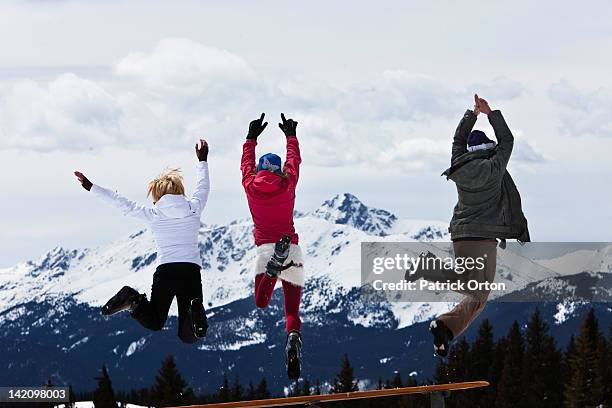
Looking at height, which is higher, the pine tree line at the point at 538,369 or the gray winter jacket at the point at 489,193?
the pine tree line at the point at 538,369

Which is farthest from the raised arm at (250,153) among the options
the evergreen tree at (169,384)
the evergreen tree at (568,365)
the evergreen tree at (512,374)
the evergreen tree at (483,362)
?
the evergreen tree at (512,374)

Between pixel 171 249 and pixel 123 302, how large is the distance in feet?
2.71

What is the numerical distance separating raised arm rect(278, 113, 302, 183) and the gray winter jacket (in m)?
1.72

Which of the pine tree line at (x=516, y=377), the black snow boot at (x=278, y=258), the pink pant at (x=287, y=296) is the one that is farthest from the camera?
the pine tree line at (x=516, y=377)

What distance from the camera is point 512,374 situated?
4688 inches

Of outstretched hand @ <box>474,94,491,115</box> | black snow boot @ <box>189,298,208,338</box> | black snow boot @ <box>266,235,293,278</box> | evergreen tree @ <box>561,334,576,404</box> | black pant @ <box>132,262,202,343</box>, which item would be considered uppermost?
evergreen tree @ <box>561,334,576,404</box>

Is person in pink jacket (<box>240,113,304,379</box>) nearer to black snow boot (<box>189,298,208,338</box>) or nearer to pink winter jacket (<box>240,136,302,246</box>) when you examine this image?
pink winter jacket (<box>240,136,302,246</box>)

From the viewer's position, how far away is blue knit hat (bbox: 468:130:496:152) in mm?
12992

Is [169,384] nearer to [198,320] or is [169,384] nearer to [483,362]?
[483,362]

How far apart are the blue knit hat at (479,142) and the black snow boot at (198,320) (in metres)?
3.30

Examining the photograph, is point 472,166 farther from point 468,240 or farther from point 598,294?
point 598,294

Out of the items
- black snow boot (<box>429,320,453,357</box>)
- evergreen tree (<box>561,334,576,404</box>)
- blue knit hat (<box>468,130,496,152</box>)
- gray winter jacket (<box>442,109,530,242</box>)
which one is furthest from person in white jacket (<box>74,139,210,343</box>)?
evergreen tree (<box>561,334,576,404</box>)

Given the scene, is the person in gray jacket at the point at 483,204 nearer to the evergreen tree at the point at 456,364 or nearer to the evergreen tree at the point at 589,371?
the evergreen tree at the point at 456,364

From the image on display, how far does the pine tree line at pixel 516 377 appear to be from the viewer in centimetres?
10556
